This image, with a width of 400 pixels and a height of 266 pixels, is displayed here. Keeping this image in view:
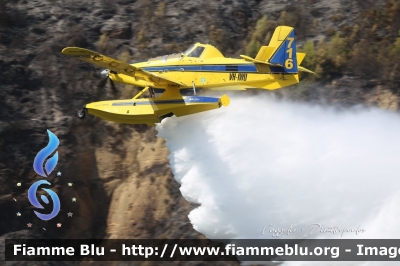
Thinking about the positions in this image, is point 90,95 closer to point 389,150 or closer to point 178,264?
point 178,264

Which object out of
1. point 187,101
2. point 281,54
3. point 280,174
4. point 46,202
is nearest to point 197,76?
point 187,101

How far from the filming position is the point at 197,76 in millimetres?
19594

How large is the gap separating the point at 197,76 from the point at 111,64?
252cm

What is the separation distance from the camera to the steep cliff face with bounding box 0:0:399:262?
21109mm

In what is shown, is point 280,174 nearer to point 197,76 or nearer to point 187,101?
point 187,101

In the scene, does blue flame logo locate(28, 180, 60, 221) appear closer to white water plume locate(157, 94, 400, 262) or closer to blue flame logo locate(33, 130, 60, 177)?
blue flame logo locate(33, 130, 60, 177)

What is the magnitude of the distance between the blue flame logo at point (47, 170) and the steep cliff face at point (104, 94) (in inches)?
8.2

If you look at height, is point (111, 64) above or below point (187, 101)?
above

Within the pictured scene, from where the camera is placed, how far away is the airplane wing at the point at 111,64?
17984mm

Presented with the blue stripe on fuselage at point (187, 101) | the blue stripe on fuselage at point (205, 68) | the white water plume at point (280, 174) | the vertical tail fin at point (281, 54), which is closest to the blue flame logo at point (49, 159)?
the blue stripe on fuselage at point (187, 101)

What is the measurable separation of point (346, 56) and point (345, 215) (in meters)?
6.95

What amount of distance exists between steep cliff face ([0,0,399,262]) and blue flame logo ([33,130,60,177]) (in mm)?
211

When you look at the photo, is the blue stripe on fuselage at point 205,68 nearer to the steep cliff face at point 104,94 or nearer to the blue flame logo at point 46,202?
the steep cliff face at point 104,94

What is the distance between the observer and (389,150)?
1938 cm
